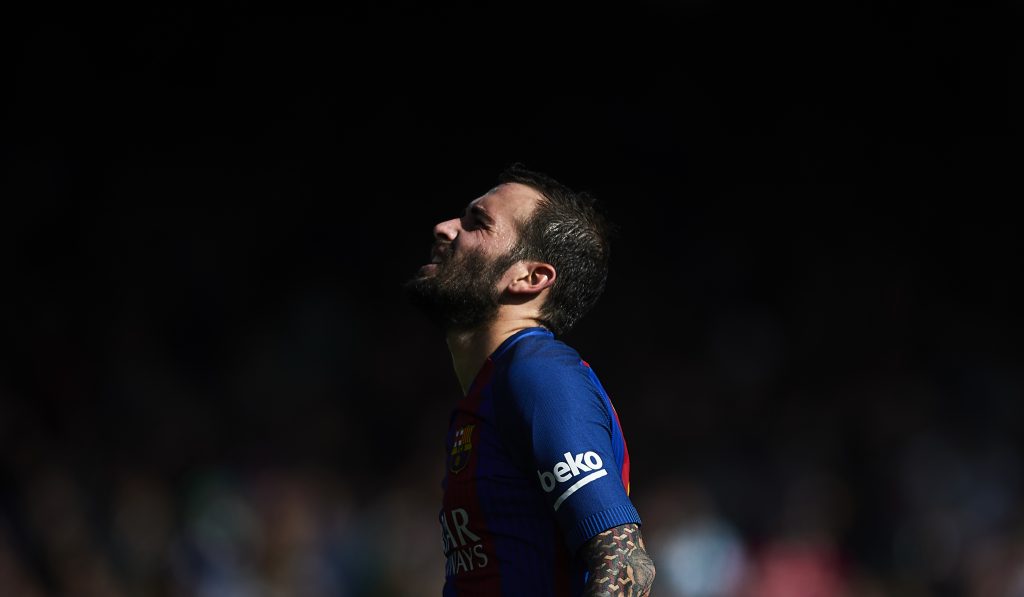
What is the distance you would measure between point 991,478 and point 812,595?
70.9 inches

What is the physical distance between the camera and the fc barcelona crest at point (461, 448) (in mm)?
3002

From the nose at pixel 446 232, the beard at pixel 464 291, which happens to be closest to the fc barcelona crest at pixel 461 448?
the beard at pixel 464 291

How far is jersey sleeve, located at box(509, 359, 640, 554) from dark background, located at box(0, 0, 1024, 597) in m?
4.91

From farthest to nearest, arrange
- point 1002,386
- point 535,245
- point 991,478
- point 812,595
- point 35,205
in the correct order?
1. point 35,205
2. point 1002,386
3. point 991,478
4. point 812,595
5. point 535,245

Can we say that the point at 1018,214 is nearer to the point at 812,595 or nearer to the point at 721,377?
the point at 721,377

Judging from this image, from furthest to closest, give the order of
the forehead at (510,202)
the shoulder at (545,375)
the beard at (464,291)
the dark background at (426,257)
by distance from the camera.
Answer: the dark background at (426,257) < the forehead at (510,202) < the beard at (464,291) < the shoulder at (545,375)

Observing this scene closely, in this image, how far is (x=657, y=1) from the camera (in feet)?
37.8

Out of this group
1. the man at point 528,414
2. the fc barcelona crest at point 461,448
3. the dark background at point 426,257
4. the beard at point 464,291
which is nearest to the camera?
the man at point 528,414

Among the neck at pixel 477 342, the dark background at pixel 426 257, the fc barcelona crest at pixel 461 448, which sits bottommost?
the fc barcelona crest at pixel 461 448

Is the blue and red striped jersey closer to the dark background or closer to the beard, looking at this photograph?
the beard

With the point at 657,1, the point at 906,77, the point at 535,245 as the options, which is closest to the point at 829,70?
the point at 906,77

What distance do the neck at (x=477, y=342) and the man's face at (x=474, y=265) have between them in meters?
0.02

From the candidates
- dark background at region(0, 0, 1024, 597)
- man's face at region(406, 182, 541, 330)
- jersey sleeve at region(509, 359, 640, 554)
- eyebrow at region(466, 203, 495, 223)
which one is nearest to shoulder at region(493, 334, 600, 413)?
jersey sleeve at region(509, 359, 640, 554)

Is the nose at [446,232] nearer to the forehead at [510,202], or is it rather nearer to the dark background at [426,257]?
the forehead at [510,202]
